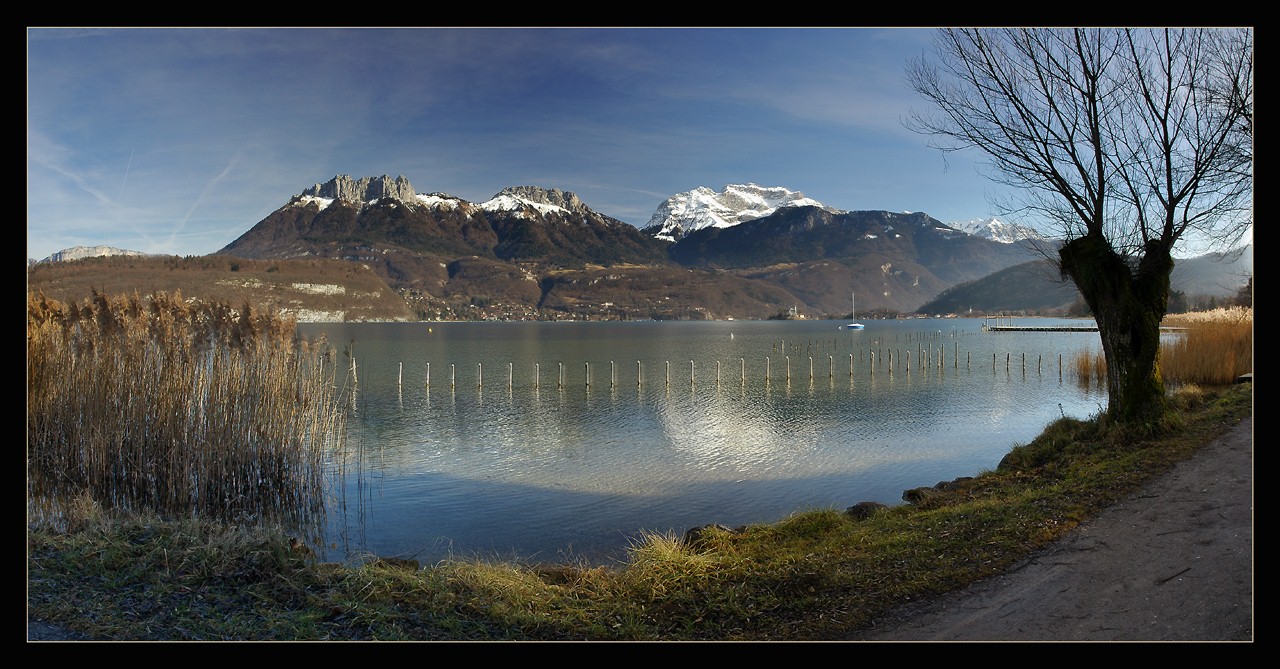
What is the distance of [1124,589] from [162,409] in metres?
12.7

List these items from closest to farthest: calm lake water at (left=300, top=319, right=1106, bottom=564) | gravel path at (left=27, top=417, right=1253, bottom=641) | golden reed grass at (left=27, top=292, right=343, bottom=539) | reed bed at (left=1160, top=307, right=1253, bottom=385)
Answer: gravel path at (left=27, top=417, right=1253, bottom=641)
golden reed grass at (left=27, top=292, right=343, bottom=539)
calm lake water at (left=300, top=319, right=1106, bottom=564)
reed bed at (left=1160, top=307, right=1253, bottom=385)

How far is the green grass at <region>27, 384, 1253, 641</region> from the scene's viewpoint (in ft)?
16.6

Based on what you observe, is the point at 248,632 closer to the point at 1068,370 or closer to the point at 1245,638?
the point at 1245,638

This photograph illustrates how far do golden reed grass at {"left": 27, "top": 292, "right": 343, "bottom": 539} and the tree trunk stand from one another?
46.0 ft

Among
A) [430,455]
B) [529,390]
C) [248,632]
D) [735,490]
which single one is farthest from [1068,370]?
[248,632]

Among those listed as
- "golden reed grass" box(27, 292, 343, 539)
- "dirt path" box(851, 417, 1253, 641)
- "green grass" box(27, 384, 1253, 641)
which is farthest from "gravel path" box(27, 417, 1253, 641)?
"golden reed grass" box(27, 292, 343, 539)

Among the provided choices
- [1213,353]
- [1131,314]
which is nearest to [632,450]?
[1131,314]

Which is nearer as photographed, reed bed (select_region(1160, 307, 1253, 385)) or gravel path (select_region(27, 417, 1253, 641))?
gravel path (select_region(27, 417, 1253, 641))

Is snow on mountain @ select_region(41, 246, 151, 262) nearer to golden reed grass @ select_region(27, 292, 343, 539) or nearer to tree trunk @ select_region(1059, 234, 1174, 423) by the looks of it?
golden reed grass @ select_region(27, 292, 343, 539)

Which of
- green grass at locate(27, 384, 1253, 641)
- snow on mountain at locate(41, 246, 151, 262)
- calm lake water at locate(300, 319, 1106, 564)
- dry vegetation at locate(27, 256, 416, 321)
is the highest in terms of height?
dry vegetation at locate(27, 256, 416, 321)

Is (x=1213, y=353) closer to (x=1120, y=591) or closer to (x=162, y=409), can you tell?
(x=1120, y=591)

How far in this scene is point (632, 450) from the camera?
62.4 ft

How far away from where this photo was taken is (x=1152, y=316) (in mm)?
11164
